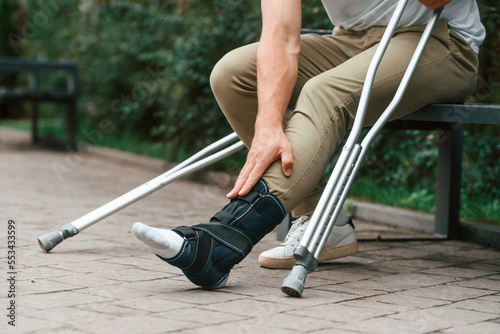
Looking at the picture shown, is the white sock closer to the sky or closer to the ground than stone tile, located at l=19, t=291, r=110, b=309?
closer to the sky

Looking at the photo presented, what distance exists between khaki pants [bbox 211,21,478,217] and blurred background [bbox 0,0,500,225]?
136cm

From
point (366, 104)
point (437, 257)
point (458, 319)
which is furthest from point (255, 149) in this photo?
point (437, 257)

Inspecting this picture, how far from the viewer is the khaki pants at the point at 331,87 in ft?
7.89

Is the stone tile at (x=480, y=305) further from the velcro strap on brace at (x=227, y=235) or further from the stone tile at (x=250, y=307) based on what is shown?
the velcro strap on brace at (x=227, y=235)

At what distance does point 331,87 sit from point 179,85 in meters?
4.52

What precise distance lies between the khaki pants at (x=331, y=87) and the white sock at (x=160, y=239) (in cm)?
33

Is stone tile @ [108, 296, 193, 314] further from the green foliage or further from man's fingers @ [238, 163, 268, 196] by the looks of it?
the green foliage

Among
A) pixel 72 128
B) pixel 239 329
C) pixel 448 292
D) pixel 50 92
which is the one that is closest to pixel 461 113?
pixel 448 292

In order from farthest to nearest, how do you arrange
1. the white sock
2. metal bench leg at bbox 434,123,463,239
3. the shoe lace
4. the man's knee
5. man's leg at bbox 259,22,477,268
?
metal bench leg at bbox 434,123,463,239 → the shoe lace → the man's knee → man's leg at bbox 259,22,477,268 → the white sock

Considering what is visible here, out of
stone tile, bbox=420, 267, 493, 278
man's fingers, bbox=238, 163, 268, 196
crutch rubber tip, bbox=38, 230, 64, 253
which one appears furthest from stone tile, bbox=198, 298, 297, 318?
crutch rubber tip, bbox=38, 230, 64, 253

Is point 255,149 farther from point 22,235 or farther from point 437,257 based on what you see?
point 22,235

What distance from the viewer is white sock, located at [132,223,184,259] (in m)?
2.17

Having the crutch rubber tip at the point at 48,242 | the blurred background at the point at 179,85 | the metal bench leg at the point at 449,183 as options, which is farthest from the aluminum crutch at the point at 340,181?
the blurred background at the point at 179,85

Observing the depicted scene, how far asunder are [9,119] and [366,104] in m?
14.7
